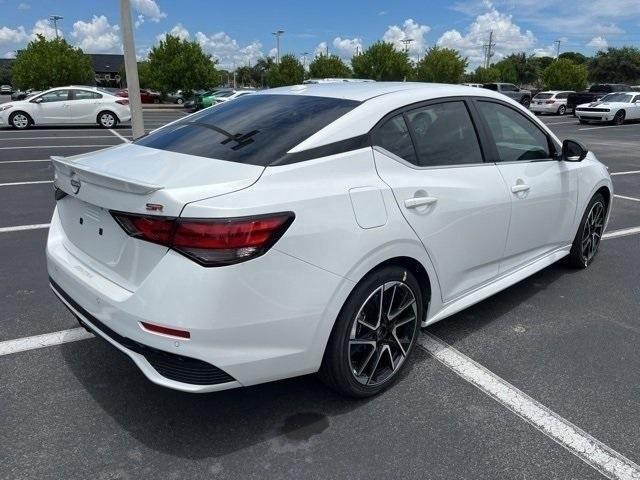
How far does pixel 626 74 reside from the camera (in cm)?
7356

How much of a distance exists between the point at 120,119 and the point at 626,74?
7552cm

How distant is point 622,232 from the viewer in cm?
636

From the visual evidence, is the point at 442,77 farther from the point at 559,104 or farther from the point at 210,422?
the point at 210,422

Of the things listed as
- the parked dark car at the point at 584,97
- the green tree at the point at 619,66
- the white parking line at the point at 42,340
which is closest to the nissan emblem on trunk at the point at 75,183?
the white parking line at the point at 42,340

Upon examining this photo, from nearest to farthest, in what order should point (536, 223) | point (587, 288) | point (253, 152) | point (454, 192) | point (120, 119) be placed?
point (253, 152), point (454, 192), point (536, 223), point (587, 288), point (120, 119)

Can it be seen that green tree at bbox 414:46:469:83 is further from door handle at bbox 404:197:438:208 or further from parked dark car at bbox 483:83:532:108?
door handle at bbox 404:197:438:208

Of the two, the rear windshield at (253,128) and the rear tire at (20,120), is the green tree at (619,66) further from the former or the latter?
the rear windshield at (253,128)

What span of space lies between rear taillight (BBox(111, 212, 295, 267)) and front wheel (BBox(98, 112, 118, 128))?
19185 millimetres

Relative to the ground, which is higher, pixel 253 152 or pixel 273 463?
pixel 253 152

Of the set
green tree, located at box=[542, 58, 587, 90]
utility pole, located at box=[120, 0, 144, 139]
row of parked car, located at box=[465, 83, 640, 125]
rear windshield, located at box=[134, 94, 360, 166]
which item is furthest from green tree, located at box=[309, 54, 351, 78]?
rear windshield, located at box=[134, 94, 360, 166]

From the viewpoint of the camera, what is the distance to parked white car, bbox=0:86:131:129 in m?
18.3

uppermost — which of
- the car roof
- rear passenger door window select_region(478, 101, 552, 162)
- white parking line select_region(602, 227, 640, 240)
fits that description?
the car roof

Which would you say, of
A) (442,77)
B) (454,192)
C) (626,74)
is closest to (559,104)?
(442,77)

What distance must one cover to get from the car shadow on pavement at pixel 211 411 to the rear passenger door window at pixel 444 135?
130 centimetres
